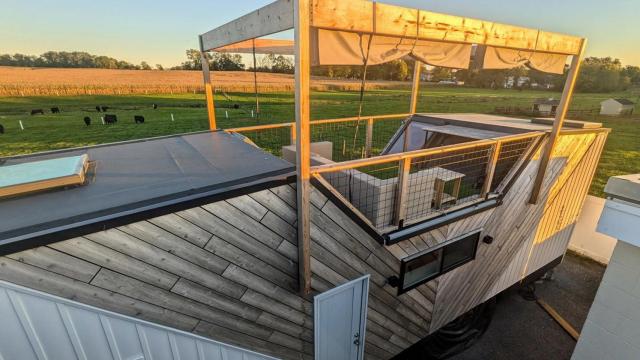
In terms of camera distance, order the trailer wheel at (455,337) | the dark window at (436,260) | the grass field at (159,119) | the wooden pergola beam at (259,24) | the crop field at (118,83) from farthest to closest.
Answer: the crop field at (118,83)
the grass field at (159,119)
the trailer wheel at (455,337)
the dark window at (436,260)
the wooden pergola beam at (259,24)

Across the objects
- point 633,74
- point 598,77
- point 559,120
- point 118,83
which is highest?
point 633,74

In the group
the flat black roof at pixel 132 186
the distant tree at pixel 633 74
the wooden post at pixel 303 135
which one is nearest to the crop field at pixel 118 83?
the flat black roof at pixel 132 186

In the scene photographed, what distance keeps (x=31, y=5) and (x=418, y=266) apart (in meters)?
34.7

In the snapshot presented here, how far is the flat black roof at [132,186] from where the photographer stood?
172 centimetres

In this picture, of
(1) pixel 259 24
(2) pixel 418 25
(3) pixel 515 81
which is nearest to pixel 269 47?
(1) pixel 259 24

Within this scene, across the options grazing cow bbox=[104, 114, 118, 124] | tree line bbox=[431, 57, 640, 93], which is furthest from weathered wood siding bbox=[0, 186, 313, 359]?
tree line bbox=[431, 57, 640, 93]

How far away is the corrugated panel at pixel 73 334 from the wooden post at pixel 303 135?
106cm

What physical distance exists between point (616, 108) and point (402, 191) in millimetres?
42407

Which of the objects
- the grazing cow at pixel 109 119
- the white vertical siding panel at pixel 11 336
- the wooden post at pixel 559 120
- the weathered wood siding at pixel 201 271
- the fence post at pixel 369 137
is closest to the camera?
the white vertical siding panel at pixel 11 336

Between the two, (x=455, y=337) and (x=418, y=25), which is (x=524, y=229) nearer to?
(x=455, y=337)

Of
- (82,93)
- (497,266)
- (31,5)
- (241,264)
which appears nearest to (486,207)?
(497,266)

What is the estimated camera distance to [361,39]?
2.16 metres

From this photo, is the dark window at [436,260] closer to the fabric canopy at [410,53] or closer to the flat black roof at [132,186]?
the flat black roof at [132,186]

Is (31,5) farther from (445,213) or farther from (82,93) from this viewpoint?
(445,213)
